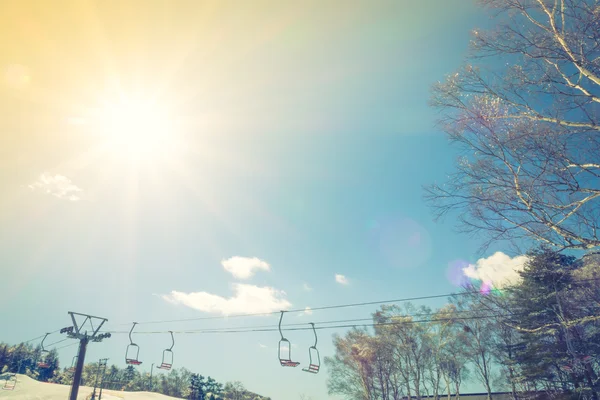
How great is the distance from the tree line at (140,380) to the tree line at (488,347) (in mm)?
42805

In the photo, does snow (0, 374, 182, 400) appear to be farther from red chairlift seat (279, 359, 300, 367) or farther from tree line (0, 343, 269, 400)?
red chairlift seat (279, 359, 300, 367)

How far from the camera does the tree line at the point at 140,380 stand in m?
67.6

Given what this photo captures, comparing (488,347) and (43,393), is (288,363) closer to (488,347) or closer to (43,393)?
(488,347)

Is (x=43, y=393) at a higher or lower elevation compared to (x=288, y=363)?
lower

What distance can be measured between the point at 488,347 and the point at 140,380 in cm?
8494

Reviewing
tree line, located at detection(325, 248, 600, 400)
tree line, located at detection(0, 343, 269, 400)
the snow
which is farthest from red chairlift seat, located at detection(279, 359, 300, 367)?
tree line, located at detection(0, 343, 269, 400)

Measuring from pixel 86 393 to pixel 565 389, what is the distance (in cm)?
5402

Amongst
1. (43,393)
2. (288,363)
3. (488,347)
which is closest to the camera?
(288,363)

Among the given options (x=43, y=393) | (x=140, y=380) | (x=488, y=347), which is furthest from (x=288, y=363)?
(x=140, y=380)

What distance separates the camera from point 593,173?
21.5ft

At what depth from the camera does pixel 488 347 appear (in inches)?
1195

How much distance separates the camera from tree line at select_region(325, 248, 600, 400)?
22.5 meters

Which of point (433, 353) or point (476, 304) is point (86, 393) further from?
point (476, 304)

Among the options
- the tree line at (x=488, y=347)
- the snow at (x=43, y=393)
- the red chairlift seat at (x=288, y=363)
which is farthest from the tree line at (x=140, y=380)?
the red chairlift seat at (x=288, y=363)
